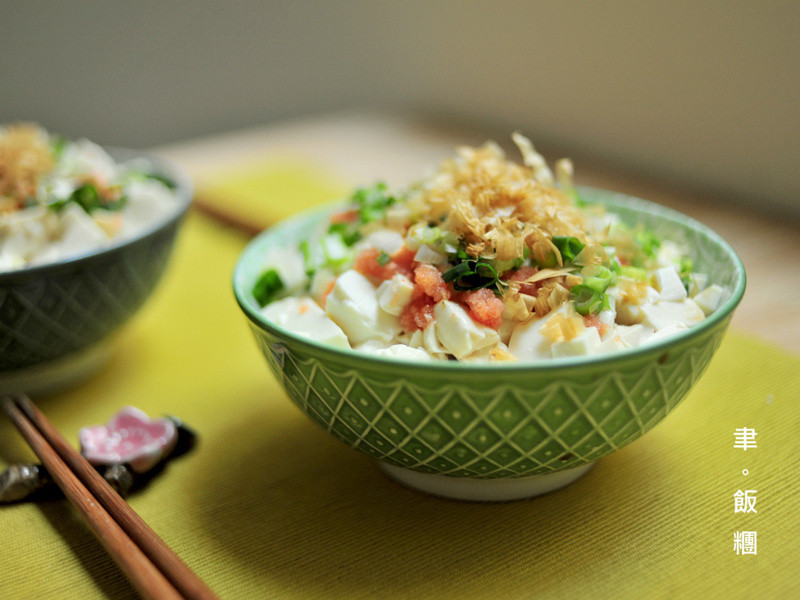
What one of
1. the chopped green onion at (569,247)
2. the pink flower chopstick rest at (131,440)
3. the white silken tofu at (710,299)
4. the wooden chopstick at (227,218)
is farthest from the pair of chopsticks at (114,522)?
the wooden chopstick at (227,218)

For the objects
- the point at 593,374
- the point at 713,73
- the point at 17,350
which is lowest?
the point at 17,350

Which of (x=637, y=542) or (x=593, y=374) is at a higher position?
(x=593, y=374)

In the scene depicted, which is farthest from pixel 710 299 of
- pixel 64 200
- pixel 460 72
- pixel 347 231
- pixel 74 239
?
pixel 460 72

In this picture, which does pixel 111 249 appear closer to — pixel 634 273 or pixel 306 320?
pixel 306 320

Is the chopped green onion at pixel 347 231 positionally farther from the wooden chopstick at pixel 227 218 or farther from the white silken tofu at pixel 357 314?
the wooden chopstick at pixel 227 218

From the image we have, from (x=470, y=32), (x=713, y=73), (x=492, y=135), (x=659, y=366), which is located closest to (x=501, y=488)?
(x=659, y=366)

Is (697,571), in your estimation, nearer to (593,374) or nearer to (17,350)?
(593,374)
